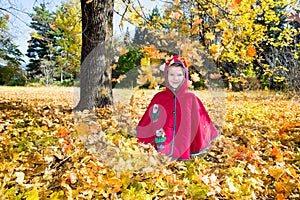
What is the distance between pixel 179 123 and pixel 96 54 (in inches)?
107

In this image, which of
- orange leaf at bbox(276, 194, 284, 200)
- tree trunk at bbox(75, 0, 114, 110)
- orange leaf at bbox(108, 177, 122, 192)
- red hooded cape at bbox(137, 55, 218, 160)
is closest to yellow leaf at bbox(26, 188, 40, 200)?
orange leaf at bbox(108, 177, 122, 192)

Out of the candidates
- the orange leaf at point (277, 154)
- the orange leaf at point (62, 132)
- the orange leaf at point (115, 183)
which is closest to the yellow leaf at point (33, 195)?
the orange leaf at point (115, 183)

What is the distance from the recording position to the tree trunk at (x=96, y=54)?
4.71 m

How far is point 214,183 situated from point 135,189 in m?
0.70

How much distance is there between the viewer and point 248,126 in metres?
4.48

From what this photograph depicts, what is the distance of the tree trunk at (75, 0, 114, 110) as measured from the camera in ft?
15.5

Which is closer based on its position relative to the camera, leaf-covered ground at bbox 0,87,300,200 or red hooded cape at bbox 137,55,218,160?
leaf-covered ground at bbox 0,87,300,200

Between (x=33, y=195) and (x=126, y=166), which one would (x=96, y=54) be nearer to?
(x=126, y=166)

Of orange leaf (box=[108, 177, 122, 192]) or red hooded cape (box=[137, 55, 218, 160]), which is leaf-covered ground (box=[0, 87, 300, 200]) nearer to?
orange leaf (box=[108, 177, 122, 192])

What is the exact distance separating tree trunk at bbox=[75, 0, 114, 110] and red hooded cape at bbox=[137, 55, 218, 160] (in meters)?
2.28

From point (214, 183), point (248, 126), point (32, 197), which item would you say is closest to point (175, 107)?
point (214, 183)

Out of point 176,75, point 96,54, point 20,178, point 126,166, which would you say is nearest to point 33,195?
point 20,178

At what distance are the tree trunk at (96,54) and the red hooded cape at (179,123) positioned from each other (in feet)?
7.49

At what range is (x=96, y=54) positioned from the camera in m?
4.86
